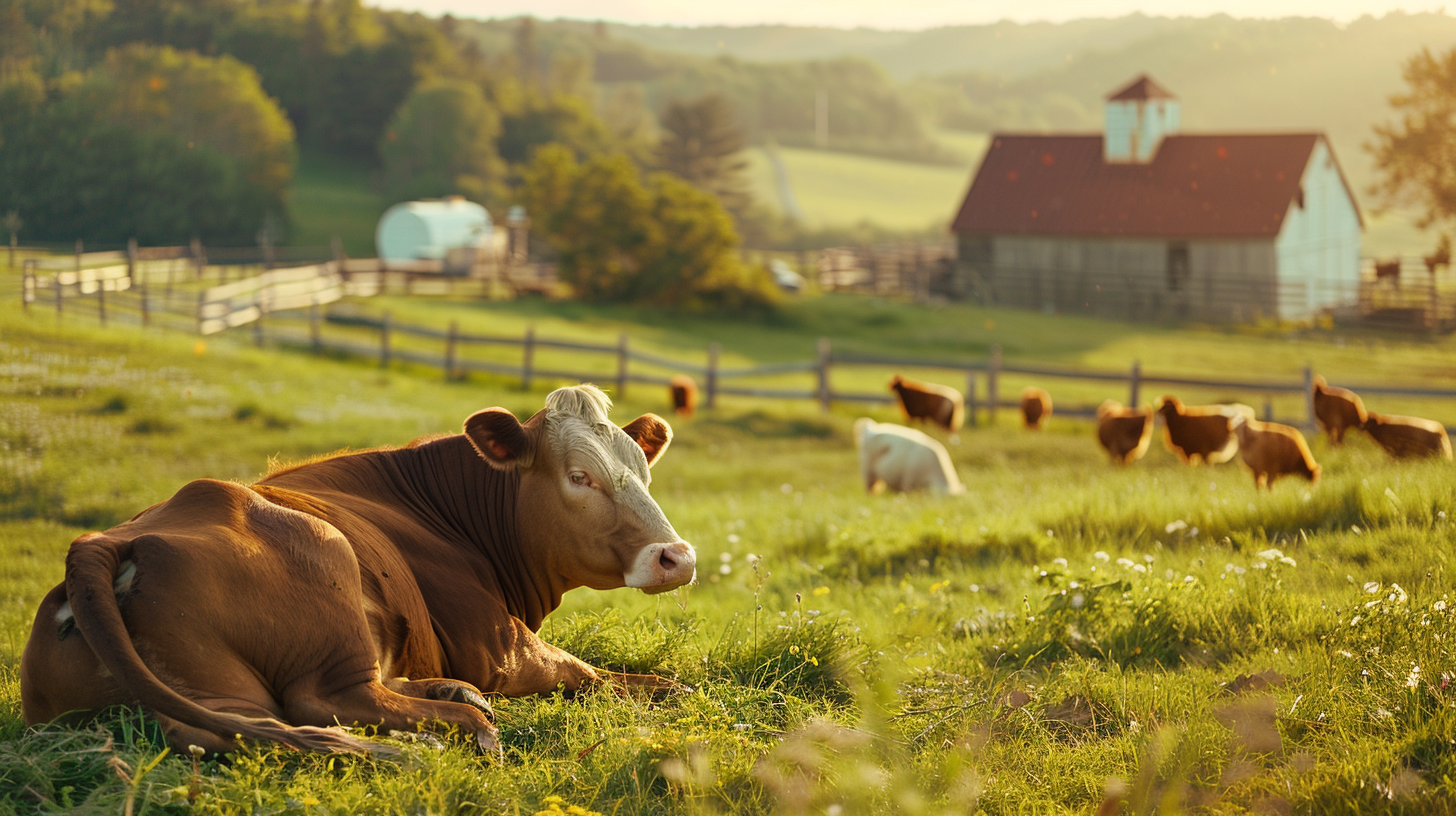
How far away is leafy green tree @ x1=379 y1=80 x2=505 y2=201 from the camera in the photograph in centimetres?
7244

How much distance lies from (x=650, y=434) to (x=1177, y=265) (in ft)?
122

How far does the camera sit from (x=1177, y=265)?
3731 centimetres

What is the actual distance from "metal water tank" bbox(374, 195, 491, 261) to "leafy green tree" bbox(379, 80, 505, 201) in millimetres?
18370

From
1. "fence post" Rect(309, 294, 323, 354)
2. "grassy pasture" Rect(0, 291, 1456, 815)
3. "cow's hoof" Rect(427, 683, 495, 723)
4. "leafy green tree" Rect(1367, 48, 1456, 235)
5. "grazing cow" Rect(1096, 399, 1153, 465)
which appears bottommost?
"grazing cow" Rect(1096, 399, 1153, 465)

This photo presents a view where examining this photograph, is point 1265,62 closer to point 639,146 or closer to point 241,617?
point 639,146

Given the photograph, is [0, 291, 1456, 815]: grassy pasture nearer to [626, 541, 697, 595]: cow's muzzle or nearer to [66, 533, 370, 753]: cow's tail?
[66, 533, 370, 753]: cow's tail

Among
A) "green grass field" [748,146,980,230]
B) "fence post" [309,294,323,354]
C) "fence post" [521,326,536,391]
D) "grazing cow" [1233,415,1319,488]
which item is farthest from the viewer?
"green grass field" [748,146,980,230]

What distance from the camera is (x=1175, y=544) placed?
6.63 m

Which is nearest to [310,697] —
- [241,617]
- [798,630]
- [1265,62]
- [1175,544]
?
[241,617]

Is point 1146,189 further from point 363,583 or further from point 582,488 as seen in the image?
point 363,583

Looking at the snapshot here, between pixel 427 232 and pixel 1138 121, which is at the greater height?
pixel 1138 121

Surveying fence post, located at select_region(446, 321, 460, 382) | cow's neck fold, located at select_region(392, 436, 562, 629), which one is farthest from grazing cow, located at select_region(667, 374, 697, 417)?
cow's neck fold, located at select_region(392, 436, 562, 629)

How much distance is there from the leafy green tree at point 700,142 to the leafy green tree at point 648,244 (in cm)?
3772

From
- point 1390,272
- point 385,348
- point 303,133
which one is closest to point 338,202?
point 303,133
